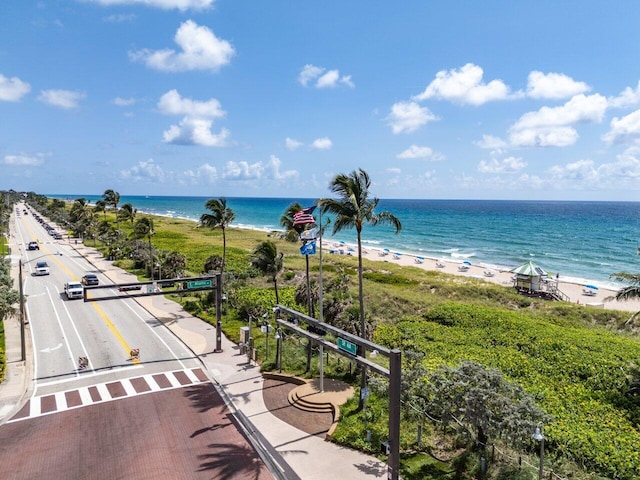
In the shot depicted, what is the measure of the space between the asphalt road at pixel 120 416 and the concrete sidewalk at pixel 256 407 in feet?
2.73

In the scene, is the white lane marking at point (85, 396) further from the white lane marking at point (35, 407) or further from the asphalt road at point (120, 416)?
the white lane marking at point (35, 407)

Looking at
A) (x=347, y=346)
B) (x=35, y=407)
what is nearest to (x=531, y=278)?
(x=347, y=346)

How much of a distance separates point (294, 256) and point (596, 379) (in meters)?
52.8

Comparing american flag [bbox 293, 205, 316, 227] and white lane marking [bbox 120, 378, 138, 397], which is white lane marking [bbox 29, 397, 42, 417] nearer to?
white lane marking [bbox 120, 378, 138, 397]

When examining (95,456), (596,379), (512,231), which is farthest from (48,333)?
(512,231)

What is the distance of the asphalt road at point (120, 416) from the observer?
15812 millimetres

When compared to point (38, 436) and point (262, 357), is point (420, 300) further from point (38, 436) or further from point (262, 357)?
point (38, 436)

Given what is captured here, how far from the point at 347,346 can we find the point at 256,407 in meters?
7.53

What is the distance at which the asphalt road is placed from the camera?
15.8 m

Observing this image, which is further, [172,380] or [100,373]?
[100,373]

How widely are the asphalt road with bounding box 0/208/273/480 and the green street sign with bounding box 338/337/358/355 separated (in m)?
5.30

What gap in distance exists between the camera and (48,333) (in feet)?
104

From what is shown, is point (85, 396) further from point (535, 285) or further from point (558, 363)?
point (535, 285)

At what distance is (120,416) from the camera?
64.3 ft
